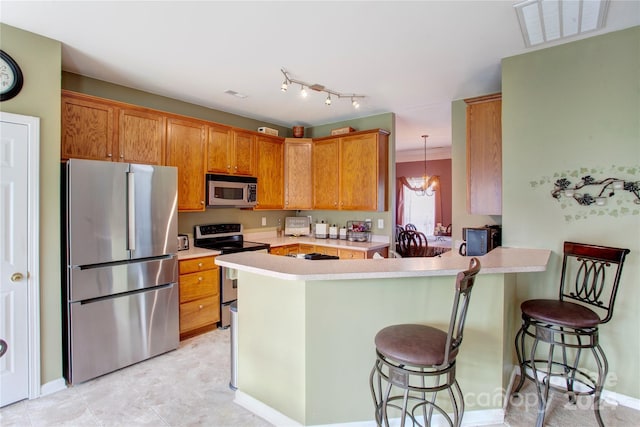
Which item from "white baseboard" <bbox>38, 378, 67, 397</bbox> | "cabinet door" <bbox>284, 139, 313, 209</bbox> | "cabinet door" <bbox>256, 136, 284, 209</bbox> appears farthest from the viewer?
"cabinet door" <bbox>284, 139, 313, 209</bbox>

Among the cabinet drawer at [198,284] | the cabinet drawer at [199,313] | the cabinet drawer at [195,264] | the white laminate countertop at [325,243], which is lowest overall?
the cabinet drawer at [199,313]

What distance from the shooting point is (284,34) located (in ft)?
7.57

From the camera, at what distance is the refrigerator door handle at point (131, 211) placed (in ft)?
9.01

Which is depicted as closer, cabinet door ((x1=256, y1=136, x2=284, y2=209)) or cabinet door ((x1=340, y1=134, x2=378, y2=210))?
cabinet door ((x1=340, y1=134, x2=378, y2=210))

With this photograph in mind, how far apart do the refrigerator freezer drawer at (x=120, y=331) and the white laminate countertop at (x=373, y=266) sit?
1.25 meters

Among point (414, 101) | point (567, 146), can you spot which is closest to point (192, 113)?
point (414, 101)

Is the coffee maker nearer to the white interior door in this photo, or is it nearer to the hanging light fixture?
the white interior door

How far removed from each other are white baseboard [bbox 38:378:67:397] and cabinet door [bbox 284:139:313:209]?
3.08 metres

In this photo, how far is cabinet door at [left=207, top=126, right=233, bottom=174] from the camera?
12.6 feet

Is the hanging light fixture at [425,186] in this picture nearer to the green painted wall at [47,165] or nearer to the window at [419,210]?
the window at [419,210]

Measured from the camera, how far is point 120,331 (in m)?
A: 2.73

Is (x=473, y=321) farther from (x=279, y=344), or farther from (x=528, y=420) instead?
(x=279, y=344)

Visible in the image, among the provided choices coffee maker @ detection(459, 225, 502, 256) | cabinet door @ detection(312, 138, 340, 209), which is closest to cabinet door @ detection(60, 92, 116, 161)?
cabinet door @ detection(312, 138, 340, 209)

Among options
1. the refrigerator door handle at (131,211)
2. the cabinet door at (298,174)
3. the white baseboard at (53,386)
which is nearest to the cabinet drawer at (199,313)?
the refrigerator door handle at (131,211)
